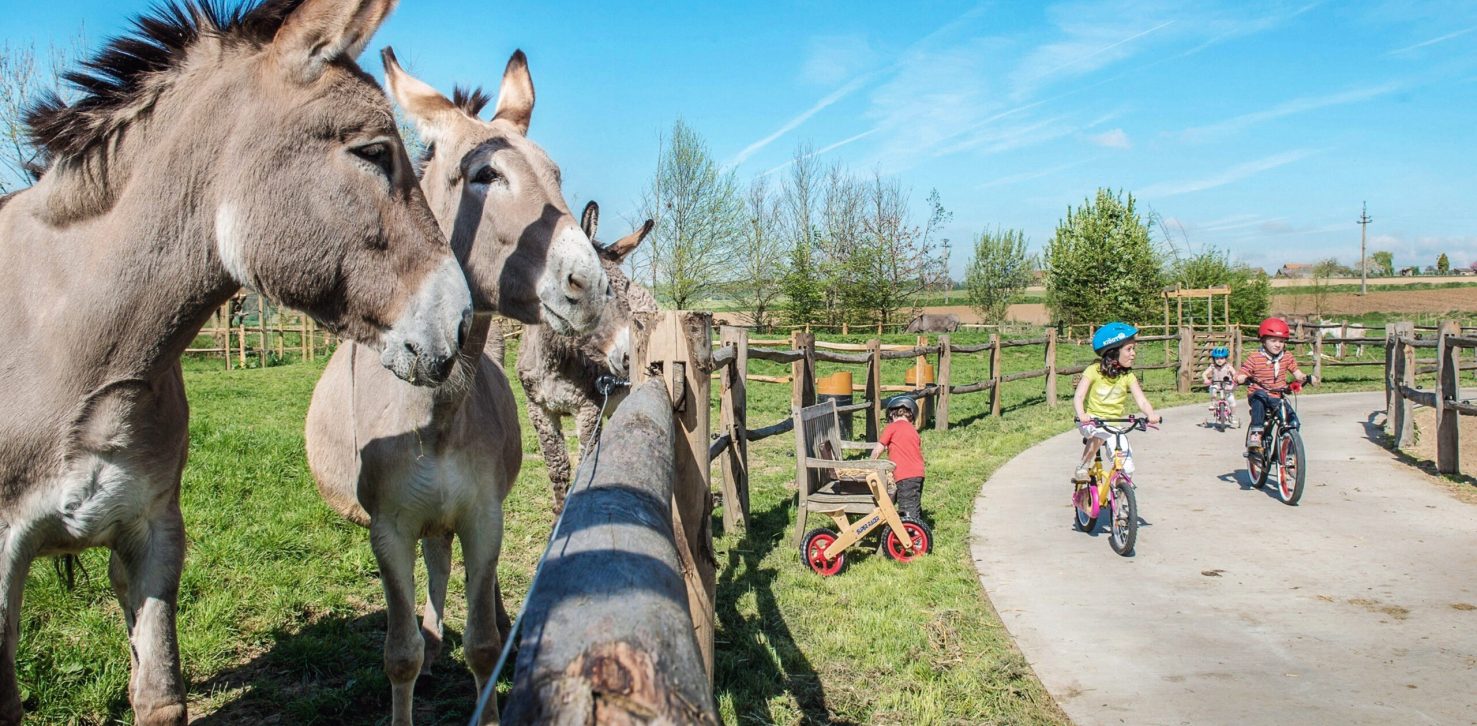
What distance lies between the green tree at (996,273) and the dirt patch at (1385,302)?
13803 millimetres

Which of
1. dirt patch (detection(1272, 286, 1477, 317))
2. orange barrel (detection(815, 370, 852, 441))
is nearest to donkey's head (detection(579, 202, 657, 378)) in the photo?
orange barrel (detection(815, 370, 852, 441))

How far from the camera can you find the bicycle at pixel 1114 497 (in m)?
6.43

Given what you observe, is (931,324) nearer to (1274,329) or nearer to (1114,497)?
(1274,329)

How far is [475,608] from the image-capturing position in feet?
10.5

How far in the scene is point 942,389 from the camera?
13.6 meters

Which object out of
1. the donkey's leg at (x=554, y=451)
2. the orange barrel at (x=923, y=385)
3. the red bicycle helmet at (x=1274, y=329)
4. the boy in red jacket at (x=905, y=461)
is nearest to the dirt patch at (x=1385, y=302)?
the orange barrel at (x=923, y=385)

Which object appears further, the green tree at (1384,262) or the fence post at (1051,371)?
the green tree at (1384,262)

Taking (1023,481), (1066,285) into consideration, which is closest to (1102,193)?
(1066,285)

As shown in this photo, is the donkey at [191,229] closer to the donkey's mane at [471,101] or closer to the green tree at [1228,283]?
the donkey's mane at [471,101]

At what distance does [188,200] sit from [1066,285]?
3998 cm

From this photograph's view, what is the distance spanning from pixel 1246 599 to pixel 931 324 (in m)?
42.1

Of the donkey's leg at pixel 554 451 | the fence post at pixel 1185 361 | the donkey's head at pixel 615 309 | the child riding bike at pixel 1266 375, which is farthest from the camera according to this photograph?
the fence post at pixel 1185 361

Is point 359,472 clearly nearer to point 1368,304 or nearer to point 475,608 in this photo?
point 475,608

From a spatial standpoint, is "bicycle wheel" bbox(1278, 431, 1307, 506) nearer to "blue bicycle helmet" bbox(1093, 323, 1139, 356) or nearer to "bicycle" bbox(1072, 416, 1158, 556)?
"bicycle" bbox(1072, 416, 1158, 556)
